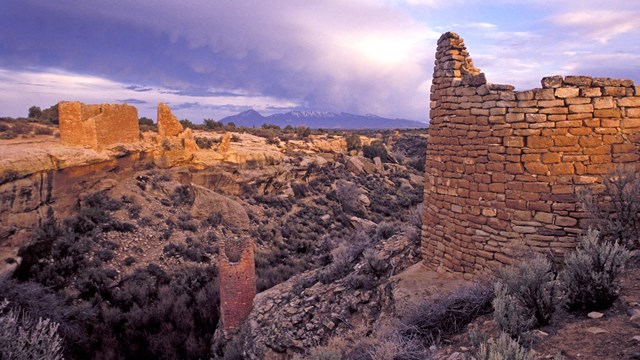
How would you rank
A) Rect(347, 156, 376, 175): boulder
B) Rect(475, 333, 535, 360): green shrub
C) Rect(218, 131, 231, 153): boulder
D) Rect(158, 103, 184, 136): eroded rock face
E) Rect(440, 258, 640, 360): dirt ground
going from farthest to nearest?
Rect(347, 156, 376, 175): boulder < Rect(218, 131, 231, 153): boulder < Rect(158, 103, 184, 136): eroded rock face < Rect(440, 258, 640, 360): dirt ground < Rect(475, 333, 535, 360): green shrub

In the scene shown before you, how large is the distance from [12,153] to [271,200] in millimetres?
10715

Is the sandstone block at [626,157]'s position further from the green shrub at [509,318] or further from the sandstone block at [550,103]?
the green shrub at [509,318]

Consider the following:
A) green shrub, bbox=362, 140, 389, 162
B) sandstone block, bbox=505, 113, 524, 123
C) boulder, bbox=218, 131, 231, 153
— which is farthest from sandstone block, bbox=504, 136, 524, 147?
green shrub, bbox=362, 140, 389, 162

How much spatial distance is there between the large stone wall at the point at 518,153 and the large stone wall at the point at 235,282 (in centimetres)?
504

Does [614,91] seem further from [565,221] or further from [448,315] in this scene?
[448,315]

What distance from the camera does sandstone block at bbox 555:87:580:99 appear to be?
4.63 meters

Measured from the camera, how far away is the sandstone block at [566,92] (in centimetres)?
463

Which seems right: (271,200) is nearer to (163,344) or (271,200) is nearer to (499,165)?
(163,344)

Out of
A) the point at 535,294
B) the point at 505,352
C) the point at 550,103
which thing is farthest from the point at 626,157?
the point at 505,352

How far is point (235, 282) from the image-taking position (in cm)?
902

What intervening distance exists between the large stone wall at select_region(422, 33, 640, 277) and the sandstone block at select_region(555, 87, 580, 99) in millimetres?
10

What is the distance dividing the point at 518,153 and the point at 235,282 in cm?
668

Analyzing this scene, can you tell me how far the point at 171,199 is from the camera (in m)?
16.9

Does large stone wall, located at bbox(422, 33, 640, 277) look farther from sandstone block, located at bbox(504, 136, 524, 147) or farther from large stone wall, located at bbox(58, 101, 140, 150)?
large stone wall, located at bbox(58, 101, 140, 150)
